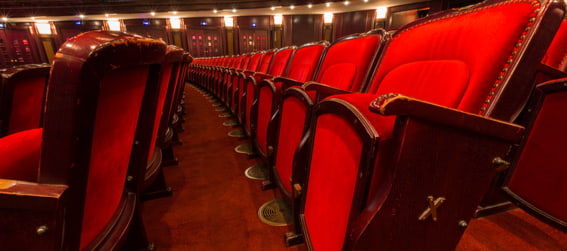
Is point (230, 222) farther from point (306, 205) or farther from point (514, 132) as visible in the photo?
point (514, 132)

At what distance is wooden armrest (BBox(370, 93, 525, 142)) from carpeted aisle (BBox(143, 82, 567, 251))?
615 mm

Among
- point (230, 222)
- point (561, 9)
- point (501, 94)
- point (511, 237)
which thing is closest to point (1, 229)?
point (230, 222)

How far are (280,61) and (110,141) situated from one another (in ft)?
5.92

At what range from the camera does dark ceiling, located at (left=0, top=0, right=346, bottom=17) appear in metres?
7.64

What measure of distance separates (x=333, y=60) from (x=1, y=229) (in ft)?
3.78

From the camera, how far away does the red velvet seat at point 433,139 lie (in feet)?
1.13

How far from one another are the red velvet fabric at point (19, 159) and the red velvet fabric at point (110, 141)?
0.30ft

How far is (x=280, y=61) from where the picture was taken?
2092mm

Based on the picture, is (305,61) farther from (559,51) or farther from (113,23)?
(113,23)

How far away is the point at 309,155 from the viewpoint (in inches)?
25.3

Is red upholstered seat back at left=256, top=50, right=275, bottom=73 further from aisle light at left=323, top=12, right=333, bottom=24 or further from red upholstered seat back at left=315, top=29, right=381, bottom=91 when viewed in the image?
aisle light at left=323, top=12, right=333, bottom=24

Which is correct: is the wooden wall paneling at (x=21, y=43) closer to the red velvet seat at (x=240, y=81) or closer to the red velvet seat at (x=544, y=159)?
the red velvet seat at (x=240, y=81)

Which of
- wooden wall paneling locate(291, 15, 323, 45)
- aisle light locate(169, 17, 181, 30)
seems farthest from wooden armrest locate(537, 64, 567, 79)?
aisle light locate(169, 17, 181, 30)

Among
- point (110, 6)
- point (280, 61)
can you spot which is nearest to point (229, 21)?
point (110, 6)
